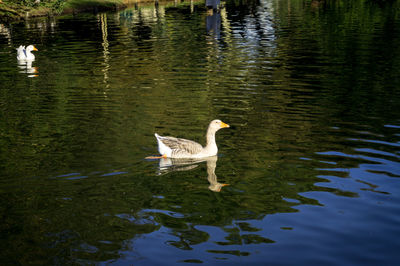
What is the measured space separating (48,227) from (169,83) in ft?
61.8

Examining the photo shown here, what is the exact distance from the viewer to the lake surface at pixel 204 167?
36.2 feet

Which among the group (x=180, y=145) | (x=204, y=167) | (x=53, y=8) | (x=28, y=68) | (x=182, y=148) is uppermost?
(x=53, y=8)

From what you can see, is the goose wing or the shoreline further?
the shoreline

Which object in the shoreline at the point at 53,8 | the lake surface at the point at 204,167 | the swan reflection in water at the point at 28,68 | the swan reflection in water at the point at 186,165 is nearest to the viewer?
the lake surface at the point at 204,167

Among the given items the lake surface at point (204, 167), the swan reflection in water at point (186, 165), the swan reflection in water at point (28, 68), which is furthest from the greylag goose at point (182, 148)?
the swan reflection in water at point (28, 68)

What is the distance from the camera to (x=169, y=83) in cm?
2978

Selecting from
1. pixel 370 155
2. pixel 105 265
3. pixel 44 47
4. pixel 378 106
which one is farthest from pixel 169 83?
pixel 44 47

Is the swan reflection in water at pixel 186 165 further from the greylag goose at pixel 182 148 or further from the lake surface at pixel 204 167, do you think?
the greylag goose at pixel 182 148

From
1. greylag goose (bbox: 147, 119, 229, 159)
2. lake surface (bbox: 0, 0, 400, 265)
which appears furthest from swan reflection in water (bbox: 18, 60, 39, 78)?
greylag goose (bbox: 147, 119, 229, 159)

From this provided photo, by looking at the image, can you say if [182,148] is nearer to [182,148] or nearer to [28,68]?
[182,148]

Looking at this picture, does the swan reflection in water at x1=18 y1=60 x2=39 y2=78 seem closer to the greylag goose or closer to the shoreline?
the greylag goose

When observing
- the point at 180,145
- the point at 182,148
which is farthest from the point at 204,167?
the point at 180,145

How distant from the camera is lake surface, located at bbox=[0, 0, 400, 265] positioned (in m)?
11.0

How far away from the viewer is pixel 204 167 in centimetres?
1584
